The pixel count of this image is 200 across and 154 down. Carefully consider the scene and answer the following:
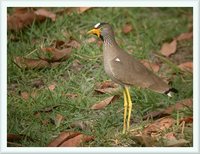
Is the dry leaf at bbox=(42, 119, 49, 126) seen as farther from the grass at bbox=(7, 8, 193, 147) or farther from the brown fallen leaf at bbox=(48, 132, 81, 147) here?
the brown fallen leaf at bbox=(48, 132, 81, 147)

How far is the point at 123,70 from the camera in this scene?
520cm

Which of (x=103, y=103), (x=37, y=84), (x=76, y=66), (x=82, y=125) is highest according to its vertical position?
(x=76, y=66)

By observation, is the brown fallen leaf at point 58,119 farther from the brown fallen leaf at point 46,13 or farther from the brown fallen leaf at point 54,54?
the brown fallen leaf at point 46,13

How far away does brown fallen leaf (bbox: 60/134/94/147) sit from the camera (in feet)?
17.0

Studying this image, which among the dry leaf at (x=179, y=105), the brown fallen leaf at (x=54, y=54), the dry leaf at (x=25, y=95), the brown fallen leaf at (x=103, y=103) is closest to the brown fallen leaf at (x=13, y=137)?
the dry leaf at (x=25, y=95)

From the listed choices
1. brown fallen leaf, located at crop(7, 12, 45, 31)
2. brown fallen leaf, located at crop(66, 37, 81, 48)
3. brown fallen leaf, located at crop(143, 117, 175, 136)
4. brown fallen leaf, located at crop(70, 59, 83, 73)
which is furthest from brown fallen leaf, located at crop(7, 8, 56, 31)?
brown fallen leaf, located at crop(143, 117, 175, 136)

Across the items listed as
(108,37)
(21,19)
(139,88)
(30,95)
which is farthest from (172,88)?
(21,19)

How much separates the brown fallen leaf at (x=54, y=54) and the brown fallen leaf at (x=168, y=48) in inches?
41.6

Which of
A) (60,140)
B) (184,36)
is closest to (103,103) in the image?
(60,140)

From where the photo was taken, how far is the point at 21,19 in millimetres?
6535

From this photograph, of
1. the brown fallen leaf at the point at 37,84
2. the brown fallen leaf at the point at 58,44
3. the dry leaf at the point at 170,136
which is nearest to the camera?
the dry leaf at the point at 170,136

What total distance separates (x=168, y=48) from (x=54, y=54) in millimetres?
1272

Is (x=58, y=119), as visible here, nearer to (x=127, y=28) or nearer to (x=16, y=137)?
(x=16, y=137)

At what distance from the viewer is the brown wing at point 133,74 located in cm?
518
